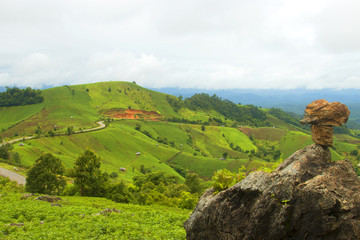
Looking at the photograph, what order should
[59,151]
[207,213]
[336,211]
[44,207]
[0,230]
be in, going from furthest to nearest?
[59,151]
[44,207]
[0,230]
[207,213]
[336,211]

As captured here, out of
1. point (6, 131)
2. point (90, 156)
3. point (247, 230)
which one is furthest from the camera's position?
point (6, 131)

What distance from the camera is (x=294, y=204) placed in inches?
440

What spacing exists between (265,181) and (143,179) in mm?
71021

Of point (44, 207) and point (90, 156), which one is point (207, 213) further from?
point (90, 156)

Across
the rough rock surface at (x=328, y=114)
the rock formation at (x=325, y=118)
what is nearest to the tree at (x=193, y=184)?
the rock formation at (x=325, y=118)

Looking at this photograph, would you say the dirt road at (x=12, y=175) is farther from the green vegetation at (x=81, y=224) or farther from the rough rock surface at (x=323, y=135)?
the rough rock surface at (x=323, y=135)

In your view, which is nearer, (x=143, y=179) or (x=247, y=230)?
(x=247, y=230)

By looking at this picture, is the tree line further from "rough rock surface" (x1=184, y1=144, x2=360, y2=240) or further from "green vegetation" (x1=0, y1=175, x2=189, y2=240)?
"rough rock surface" (x1=184, y1=144, x2=360, y2=240)

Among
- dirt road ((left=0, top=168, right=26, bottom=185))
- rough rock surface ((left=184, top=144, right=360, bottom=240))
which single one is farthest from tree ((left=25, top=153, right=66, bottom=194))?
rough rock surface ((left=184, top=144, right=360, bottom=240))

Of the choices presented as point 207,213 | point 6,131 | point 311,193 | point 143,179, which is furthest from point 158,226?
point 6,131

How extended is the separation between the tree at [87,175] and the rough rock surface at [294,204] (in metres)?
37.4

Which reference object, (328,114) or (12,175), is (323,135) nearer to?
(328,114)

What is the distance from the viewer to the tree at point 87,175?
45438 millimetres

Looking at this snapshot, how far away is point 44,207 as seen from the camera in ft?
83.0
